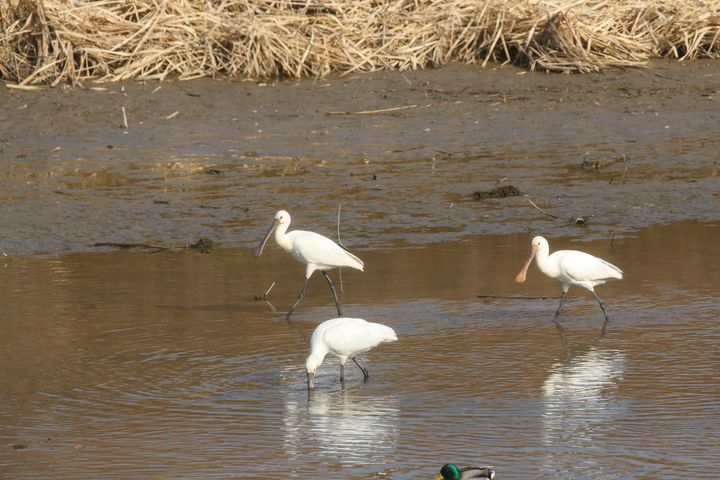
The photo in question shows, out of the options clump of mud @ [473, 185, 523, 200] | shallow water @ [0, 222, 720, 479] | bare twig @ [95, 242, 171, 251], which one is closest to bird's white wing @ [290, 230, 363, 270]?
shallow water @ [0, 222, 720, 479]

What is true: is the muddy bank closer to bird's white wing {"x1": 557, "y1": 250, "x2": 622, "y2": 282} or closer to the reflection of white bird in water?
bird's white wing {"x1": 557, "y1": 250, "x2": 622, "y2": 282}

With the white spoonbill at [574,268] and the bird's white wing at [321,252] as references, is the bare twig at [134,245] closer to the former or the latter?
the bird's white wing at [321,252]

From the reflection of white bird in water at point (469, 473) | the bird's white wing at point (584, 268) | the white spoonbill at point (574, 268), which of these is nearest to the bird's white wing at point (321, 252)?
the white spoonbill at point (574, 268)

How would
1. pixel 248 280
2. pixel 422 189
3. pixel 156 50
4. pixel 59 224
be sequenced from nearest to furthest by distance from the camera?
pixel 248 280
pixel 59 224
pixel 422 189
pixel 156 50

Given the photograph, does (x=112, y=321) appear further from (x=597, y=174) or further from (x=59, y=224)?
(x=597, y=174)

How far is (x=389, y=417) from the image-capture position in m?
6.30

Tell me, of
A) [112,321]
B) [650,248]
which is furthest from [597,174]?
[112,321]

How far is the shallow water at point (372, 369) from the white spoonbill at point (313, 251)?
0.24 meters

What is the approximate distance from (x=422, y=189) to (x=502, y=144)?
2.04 m

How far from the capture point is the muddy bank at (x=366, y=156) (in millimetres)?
10852

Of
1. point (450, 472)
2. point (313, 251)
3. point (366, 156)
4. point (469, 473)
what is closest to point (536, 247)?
point (313, 251)

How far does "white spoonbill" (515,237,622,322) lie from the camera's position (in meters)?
8.39

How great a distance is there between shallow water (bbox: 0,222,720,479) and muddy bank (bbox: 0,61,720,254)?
679 mm

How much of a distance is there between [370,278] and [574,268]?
1524 millimetres
